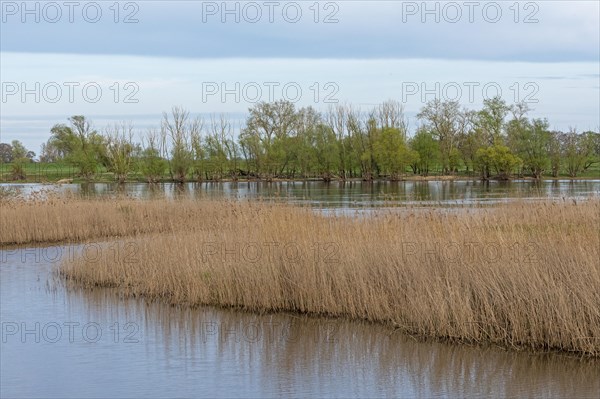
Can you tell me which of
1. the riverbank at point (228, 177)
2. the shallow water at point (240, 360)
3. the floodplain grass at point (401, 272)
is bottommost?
the shallow water at point (240, 360)

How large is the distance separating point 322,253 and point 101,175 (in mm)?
76990

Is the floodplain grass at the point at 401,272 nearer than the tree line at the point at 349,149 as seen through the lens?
Yes

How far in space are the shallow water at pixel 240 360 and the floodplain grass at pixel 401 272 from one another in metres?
0.34

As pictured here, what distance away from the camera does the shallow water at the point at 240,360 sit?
26.7 feet

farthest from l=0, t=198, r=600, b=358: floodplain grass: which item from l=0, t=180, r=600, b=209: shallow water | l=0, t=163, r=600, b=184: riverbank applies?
l=0, t=163, r=600, b=184: riverbank

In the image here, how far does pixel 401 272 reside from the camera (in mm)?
10883

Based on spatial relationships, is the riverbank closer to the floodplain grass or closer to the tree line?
the tree line

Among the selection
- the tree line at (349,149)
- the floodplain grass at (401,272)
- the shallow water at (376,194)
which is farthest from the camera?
the tree line at (349,149)

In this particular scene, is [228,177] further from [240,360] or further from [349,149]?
[240,360]

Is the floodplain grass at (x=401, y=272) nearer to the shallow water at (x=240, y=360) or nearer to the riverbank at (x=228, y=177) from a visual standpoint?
the shallow water at (x=240, y=360)

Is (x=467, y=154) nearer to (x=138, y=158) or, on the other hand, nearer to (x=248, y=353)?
(x=138, y=158)

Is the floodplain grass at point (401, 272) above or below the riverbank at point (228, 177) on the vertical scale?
below

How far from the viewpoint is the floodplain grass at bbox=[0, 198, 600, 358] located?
9.26 meters

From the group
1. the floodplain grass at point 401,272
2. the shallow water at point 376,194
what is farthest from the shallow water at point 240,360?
the shallow water at point 376,194
